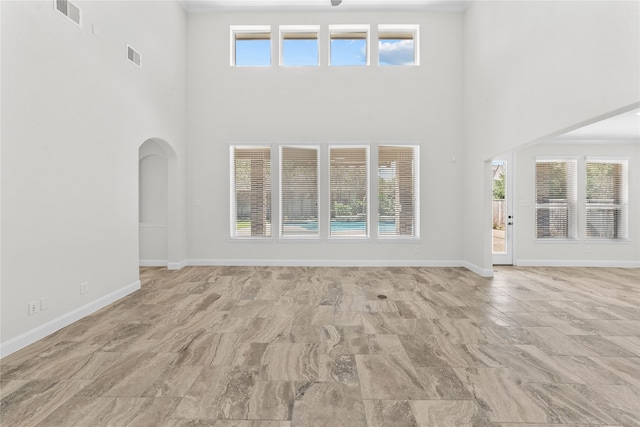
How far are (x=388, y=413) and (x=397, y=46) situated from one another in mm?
7146

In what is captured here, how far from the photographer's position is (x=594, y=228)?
6820 millimetres

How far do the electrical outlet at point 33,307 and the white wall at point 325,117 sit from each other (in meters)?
3.56

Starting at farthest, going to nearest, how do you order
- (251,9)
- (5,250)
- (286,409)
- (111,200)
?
(251,9)
(111,200)
(5,250)
(286,409)

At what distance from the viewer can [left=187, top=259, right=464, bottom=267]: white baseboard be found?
6.46 m

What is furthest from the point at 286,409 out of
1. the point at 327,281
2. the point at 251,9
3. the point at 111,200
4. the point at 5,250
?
the point at 251,9

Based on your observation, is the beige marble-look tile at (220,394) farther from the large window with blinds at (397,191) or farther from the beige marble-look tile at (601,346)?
the large window with blinds at (397,191)

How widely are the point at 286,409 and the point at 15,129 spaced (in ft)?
11.5

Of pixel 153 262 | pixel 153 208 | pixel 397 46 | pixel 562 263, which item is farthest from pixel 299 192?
pixel 562 263

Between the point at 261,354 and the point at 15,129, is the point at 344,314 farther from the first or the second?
the point at 15,129

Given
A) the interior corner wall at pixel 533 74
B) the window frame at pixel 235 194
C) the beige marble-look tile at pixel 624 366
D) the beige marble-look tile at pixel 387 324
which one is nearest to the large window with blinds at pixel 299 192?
the window frame at pixel 235 194

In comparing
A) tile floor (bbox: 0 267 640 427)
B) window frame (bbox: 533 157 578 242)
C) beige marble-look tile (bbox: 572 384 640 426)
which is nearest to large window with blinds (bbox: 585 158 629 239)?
window frame (bbox: 533 157 578 242)

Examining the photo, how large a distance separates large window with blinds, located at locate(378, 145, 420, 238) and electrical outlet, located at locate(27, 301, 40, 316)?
5.59m

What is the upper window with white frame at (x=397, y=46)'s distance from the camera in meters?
6.62

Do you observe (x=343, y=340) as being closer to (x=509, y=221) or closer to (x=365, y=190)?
(x=365, y=190)
